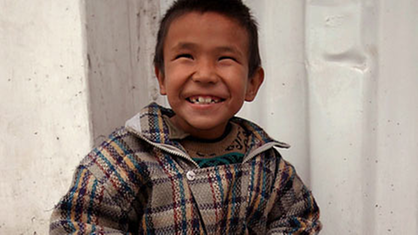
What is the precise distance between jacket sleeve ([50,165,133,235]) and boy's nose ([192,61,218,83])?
34 cm

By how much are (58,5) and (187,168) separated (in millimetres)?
698

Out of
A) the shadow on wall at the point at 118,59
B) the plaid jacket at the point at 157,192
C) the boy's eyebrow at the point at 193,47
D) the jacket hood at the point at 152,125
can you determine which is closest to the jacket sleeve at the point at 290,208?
the plaid jacket at the point at 157,192

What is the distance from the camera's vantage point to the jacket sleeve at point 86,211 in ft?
3.61

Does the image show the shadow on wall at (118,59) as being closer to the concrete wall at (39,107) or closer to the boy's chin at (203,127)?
the concrete wall at (39,107)

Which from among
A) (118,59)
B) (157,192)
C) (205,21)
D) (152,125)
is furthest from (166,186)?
(118,59)

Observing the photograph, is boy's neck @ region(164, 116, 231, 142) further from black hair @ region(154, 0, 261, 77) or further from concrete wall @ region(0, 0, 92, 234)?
concrete wall @ region(0, 0, 92, 234)

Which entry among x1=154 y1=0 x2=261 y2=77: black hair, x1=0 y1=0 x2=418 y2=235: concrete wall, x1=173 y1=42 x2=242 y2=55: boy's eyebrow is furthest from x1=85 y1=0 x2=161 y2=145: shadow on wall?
x1=173 y1=42 x2=242 y2=55: boy's eyebrow

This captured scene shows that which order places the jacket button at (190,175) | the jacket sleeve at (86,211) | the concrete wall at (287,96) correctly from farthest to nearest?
the concrete wall at (287,96), the jacket button at (190,175), the jacket sleeve at (86,211)

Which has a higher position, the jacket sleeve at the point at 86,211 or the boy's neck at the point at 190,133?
the boy's neck at the point at 190,133

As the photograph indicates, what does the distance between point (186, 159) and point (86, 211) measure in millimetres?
268

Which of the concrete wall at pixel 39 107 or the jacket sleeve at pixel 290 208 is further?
the concrete wall at pixel 39 107

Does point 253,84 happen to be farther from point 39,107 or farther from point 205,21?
point 39,107

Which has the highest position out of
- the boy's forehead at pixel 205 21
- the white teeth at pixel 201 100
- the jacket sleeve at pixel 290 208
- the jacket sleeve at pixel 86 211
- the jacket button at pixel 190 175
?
the boy's forehead at pixel 205 21

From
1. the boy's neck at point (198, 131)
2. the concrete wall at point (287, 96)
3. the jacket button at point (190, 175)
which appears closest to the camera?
the jacket button at point (190, 175)
